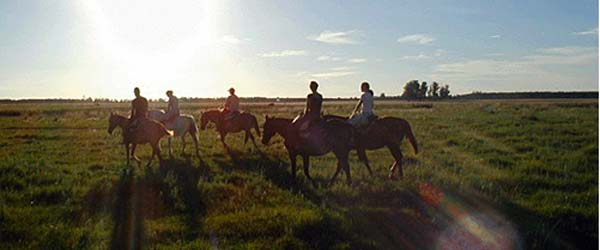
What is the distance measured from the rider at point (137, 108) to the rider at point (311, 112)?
5.32 meters

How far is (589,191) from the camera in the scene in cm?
1080

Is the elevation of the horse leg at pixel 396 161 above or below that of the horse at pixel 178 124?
below

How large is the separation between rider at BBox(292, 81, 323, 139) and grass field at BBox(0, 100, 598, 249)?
4.51 feet

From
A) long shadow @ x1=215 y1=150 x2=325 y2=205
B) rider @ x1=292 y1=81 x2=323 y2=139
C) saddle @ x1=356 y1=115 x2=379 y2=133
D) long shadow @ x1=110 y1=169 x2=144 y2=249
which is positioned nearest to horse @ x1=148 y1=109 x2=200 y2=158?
long shadow @ x1=215 y1=150 x2=325 y2=205

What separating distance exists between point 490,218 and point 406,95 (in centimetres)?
17013

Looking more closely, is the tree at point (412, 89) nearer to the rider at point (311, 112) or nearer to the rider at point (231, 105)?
the rider at point (231, 105)

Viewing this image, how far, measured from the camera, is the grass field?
799 cm

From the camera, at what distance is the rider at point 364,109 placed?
12594 mm

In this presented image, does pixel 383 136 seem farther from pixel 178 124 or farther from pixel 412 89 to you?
pixel 412 89

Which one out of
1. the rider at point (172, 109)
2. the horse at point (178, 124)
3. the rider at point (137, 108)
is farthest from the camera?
the horse at point (178, 124)

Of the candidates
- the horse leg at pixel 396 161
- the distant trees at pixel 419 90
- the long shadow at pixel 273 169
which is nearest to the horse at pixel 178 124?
the long shadow at pixel 273 169

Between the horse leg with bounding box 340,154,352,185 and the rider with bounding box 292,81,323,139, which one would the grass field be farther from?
the rider with bounding box 292,81,323,139

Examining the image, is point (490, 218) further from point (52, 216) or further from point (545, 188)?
point (52, 216)

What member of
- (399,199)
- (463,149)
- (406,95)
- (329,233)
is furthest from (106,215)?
(406,95)
